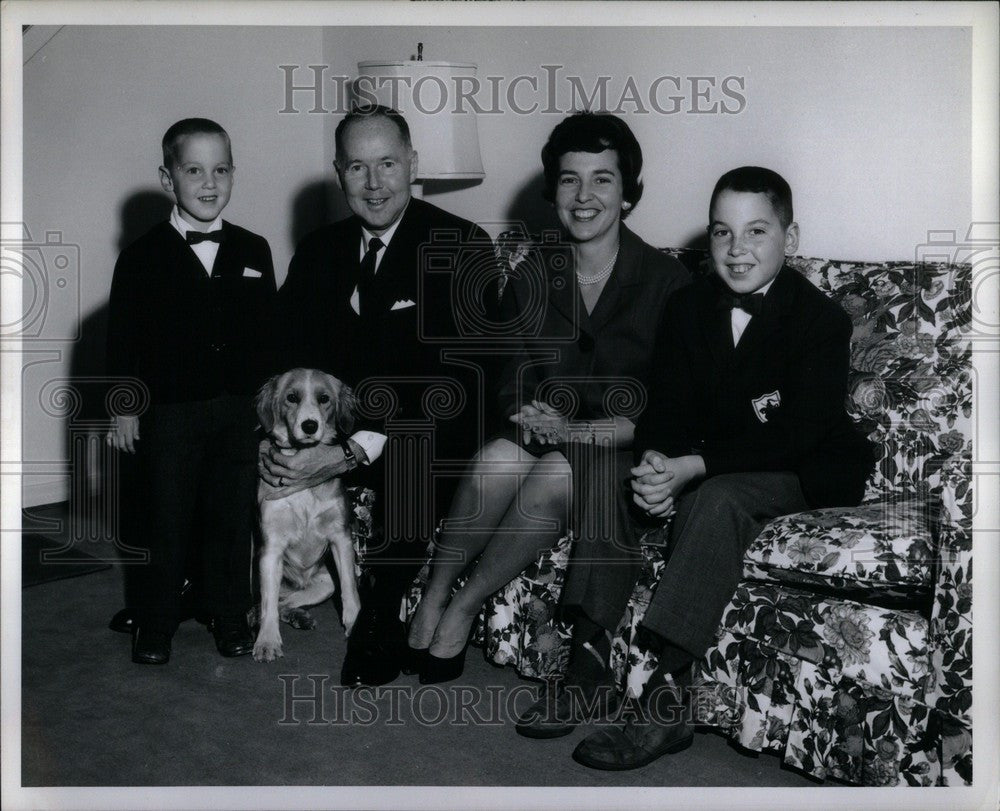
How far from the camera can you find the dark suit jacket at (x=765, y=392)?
7.02 feet

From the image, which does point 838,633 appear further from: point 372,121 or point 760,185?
point 372,121

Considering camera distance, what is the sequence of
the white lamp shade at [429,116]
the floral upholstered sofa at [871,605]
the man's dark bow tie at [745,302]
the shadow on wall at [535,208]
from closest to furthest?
1. the floral upholstered sofa at [871,605]
2. the man's dark bow tie at [745,302]
3. the white lamp shade at [429,116]
4. the shadow on wall at [535,208]

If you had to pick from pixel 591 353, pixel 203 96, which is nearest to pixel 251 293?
pixel 591 353

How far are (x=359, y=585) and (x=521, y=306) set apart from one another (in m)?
0.82

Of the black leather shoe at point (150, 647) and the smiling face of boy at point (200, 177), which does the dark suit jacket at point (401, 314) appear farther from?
the black leather shoe at point (150, 647)

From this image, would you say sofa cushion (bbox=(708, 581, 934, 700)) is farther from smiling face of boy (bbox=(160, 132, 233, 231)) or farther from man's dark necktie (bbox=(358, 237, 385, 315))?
smiling face of boy (bbox=(160, 132, 233, 231))

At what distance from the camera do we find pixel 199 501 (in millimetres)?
2553

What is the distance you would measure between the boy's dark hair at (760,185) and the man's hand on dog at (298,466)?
1075 mm

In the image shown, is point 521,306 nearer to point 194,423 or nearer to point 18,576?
point 194,423

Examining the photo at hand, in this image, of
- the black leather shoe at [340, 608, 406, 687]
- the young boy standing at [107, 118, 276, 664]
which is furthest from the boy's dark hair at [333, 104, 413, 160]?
the black leather shoe at [340, 608, 406, 687]

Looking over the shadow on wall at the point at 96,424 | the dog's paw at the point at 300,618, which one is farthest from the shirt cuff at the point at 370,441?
the shadow on wall at the point at 96,424

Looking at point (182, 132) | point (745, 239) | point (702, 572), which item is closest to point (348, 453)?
point (182, 132)

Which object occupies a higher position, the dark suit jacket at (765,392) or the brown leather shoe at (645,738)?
the dark suit jacket at (765,392)

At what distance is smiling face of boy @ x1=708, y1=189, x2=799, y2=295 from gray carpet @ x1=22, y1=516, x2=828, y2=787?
981 millimetres
